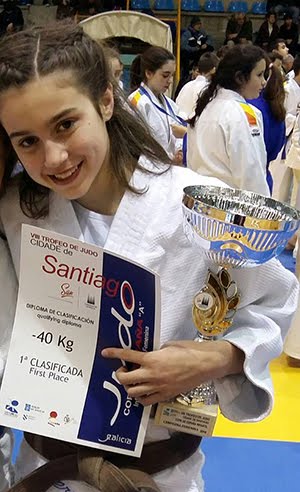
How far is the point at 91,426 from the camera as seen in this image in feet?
3.47

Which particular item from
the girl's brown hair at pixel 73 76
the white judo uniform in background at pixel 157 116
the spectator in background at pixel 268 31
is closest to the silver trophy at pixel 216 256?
the girl's brown hair at pixel 73 76

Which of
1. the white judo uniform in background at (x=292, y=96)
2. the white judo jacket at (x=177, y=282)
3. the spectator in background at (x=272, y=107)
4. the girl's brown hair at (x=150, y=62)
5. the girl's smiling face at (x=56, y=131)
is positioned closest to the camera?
the girl's smiling face at (x=56, y=131)

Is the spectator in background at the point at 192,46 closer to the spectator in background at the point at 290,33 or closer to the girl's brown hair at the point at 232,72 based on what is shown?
the spectator in background at the point at 290,33

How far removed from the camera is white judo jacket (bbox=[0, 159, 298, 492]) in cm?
113

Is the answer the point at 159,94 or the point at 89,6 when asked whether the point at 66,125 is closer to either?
the point at 159,94

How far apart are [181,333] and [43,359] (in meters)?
0.26

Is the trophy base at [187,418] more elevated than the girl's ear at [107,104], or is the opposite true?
the girl's ear at [107,104]

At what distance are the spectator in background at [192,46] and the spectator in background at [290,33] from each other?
1.33 m

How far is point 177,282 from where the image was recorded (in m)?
1.13

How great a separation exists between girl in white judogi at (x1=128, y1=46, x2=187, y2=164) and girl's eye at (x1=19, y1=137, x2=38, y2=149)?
3.35m

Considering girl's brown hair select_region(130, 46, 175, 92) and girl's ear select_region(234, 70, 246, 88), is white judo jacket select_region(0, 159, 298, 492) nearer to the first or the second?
girl's ear select_region(234, 70, 246, 88)

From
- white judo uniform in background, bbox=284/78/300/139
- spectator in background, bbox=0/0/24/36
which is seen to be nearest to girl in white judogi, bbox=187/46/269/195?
white judo uniform in background, bbox=284/78/300/139

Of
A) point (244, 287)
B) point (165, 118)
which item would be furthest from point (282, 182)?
point (244, 287)

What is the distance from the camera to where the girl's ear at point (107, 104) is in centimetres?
115
